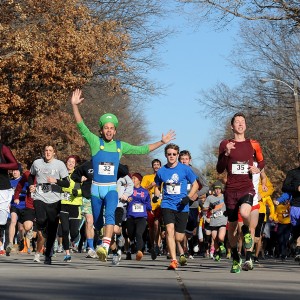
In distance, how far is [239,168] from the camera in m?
14.2

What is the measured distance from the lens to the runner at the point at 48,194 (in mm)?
16797

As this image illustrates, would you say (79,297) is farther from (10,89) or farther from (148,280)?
(10,89)

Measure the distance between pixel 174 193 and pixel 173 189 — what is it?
7 centimetres

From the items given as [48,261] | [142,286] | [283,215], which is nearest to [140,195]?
A: [283,215]

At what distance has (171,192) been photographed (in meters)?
15.9

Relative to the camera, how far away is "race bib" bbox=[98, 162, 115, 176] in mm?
14742

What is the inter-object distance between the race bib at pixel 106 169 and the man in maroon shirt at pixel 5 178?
2540 mm

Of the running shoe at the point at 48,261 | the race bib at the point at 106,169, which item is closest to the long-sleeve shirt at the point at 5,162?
the running shoe at the point at 48,261

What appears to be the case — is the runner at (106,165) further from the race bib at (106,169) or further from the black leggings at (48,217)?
the black leggings at (48,217)

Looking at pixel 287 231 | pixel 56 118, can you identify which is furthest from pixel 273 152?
pixel 287 231

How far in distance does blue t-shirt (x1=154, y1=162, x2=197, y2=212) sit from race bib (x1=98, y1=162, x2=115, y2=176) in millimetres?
1423

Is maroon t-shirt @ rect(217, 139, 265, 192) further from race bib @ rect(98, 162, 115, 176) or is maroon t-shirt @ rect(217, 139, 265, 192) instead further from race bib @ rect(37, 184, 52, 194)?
race bib @ rect(37, 184, 52, 194)

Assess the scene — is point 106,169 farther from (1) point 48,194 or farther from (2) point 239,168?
(1) point 48,194

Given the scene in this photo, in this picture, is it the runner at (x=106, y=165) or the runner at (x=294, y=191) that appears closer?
the runner at (x=106, y=165)
